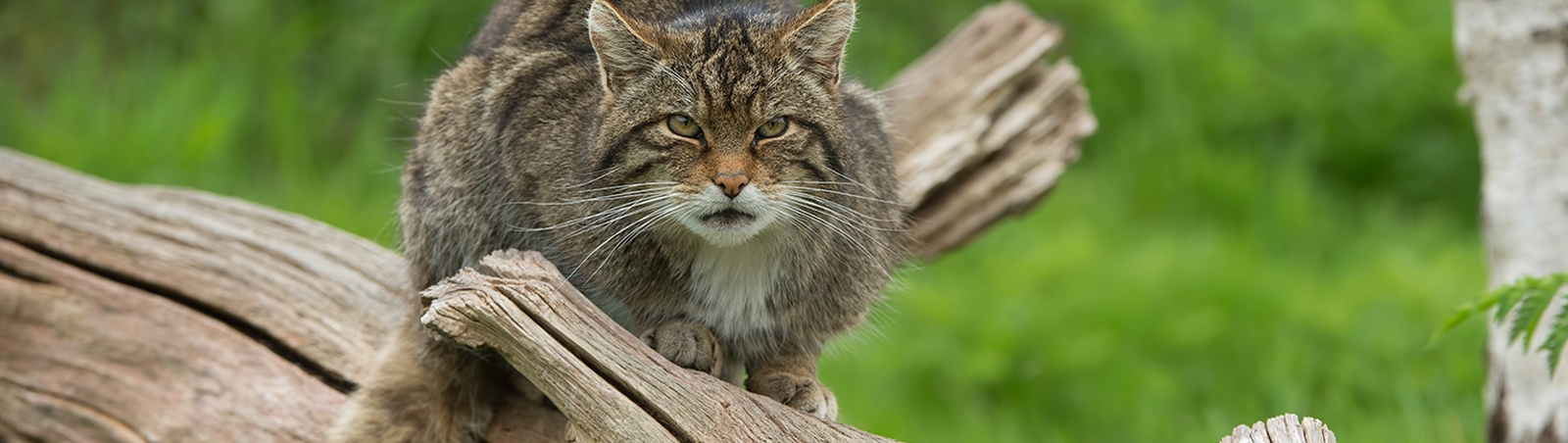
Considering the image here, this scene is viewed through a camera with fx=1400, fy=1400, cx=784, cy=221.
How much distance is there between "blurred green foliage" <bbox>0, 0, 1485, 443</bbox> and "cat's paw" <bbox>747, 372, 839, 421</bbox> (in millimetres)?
2245

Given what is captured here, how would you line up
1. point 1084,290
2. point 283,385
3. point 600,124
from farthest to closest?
point 1084,290 → point 283,385 → point 600,124

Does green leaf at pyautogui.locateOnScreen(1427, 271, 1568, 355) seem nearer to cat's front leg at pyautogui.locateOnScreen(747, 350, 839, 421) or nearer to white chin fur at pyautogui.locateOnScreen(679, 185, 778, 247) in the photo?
cat's front leg at pyautogui.locateOnScreen(747, 350, 839, 421)

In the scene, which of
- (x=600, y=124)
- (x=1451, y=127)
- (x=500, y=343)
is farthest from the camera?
(x=1451, y=127)

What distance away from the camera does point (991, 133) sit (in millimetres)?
5062

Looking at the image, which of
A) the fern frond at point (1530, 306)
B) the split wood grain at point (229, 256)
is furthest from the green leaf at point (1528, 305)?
the split wood grain at point (229, 256)

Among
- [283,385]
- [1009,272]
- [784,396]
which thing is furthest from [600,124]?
[1009,272]

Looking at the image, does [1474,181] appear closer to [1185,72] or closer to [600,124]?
[1185,72]

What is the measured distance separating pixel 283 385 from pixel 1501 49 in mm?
3786

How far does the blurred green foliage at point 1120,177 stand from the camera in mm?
6051

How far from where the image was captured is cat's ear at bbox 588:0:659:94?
3.21 meters

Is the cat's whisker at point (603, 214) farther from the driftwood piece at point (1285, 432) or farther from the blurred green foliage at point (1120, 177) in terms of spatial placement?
the blurred green foliage at point (1120, 177)

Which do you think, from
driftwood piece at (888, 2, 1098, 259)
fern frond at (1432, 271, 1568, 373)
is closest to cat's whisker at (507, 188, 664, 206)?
driftwood piece at (888, 2, 1098, 259)

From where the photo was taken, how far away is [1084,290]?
6.38 metres

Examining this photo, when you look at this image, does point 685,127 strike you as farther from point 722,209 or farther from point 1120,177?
point 1120,177
